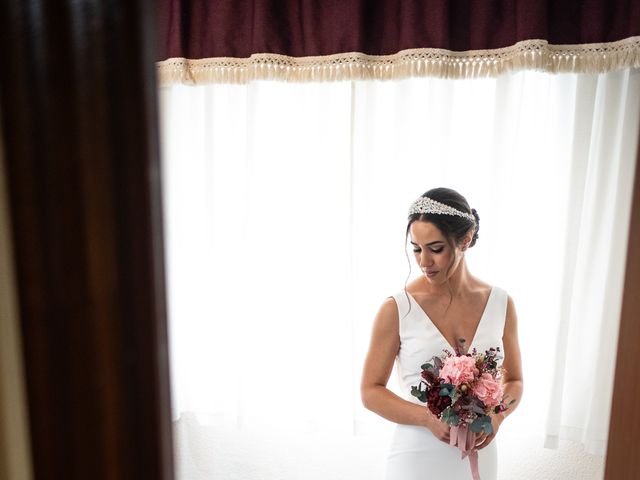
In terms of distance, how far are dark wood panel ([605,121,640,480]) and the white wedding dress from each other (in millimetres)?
1005

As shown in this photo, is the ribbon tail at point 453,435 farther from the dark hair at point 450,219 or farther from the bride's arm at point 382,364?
the dark hair at point 450,219

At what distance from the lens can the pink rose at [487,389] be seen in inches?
55.0

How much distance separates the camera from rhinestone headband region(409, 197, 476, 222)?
60.5 inches

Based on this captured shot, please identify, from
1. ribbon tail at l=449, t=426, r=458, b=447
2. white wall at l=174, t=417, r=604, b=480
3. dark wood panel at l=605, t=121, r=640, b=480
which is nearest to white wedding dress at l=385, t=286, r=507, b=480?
ribbon tail at l=449, t=426, r=458, b=447

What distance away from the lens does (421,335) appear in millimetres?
1597

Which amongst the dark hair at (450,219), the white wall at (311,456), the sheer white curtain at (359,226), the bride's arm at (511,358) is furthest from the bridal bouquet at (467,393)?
the white wall at (311,456)

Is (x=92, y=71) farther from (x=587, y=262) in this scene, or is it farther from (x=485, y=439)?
(x=587, y=262)

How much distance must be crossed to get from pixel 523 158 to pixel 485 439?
3.75ft

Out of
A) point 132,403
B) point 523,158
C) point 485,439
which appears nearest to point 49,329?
point 132,403

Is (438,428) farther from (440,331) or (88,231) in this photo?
(88,231)

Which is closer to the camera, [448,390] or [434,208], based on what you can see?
[448,390]

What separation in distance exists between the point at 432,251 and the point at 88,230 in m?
1.44

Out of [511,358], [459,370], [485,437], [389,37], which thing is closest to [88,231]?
[459,370]

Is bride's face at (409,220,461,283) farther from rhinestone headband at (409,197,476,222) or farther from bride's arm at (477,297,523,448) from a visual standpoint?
bride's arm at (477,297,523,448)
